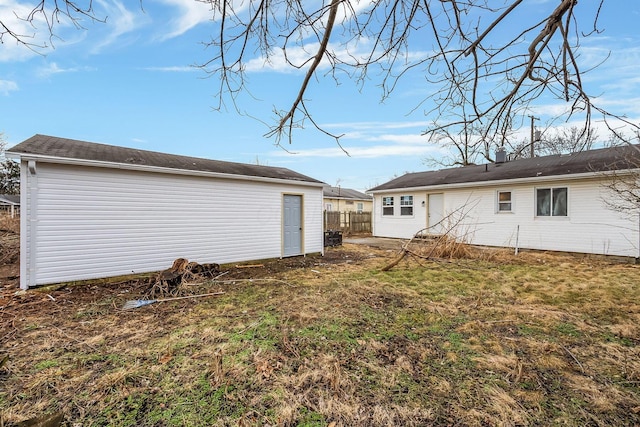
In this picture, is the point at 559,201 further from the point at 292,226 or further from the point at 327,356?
the point at 327,356

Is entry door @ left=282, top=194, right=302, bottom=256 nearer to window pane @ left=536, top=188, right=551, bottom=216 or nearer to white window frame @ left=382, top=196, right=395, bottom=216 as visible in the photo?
white window frame @ left=382, top=196, right=395, bottom=216

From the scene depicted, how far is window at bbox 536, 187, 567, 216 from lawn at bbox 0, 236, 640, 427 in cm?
495

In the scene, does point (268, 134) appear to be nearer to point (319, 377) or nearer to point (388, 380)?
point (319, 377)

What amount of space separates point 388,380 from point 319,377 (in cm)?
64

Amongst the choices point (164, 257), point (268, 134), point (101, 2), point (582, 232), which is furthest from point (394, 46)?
point (582, 232)

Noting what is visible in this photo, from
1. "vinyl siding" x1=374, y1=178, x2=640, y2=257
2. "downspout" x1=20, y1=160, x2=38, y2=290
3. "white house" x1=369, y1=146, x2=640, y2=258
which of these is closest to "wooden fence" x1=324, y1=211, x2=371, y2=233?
"white house" x1=369, y1=146, x2=640, y2=258

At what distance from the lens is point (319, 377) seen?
2.83 metres

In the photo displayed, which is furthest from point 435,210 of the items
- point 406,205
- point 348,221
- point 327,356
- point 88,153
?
point 88,153

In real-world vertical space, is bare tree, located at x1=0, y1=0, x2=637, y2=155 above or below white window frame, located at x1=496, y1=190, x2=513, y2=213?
above

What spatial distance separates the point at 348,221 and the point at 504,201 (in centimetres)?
941

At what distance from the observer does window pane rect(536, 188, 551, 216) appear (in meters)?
10.7

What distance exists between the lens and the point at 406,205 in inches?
594

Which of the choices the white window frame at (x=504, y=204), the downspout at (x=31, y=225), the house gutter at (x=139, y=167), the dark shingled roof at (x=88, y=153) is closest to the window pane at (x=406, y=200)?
the white window frame at (x=504, y=204)

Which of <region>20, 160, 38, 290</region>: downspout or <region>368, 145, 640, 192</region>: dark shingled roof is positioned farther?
<region>368, 145, 640, 192</region>: dark shingled roof
